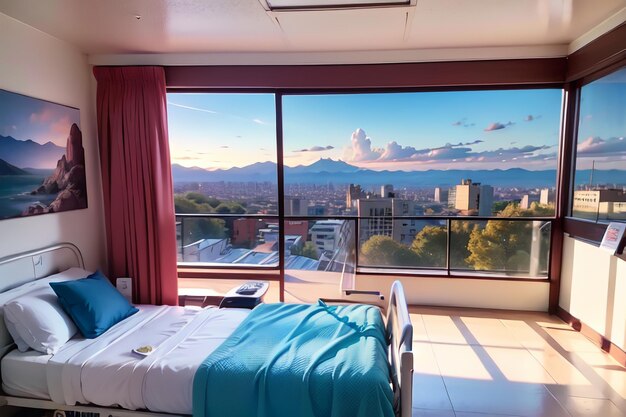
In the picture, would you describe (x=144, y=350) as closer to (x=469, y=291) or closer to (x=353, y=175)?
(x=353, y=175)

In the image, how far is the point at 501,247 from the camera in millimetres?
3838

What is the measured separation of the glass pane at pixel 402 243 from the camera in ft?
13.0

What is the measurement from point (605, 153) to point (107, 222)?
4639 mm

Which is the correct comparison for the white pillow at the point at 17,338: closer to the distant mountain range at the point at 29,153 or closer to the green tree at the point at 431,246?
the distant mountain range at the point at 29,153

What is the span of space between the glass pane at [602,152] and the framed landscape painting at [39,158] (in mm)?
4609

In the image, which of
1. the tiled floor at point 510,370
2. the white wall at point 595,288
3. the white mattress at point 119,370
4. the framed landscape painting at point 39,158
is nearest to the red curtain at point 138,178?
the framed landscape painting at point 39,158

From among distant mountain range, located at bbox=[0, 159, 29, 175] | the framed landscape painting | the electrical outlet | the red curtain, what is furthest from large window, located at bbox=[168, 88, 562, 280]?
distant mountain range, located at bbox=[0, 159, 29, 175]

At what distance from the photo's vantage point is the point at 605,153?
9.80ft

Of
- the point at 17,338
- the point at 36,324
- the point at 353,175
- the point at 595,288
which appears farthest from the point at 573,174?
the point at 17,338

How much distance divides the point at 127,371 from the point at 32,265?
4.51 feet

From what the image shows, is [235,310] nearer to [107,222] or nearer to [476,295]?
[107,222]

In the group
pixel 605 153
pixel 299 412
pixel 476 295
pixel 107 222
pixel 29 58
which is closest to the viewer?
pixel 299 412

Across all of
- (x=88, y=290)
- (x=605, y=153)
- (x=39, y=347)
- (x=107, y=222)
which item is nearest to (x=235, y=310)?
(x=88, y=290)

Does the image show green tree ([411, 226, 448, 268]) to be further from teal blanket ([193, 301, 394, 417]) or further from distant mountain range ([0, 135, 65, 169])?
distant mountain range ([0, 135, 65, 169])
